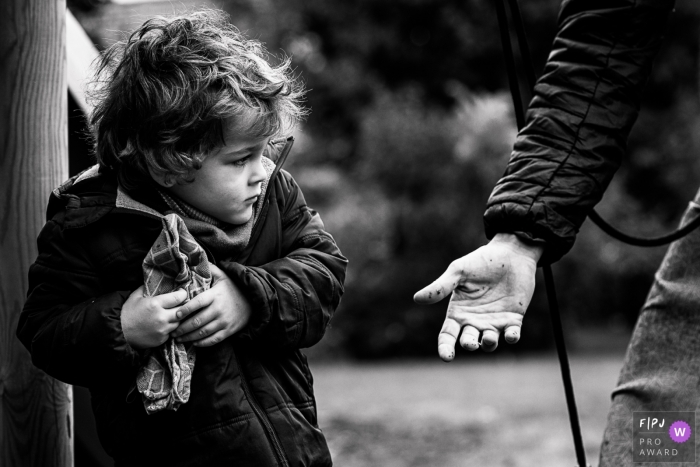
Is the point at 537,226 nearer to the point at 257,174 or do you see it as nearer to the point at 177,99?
the point at 257,174

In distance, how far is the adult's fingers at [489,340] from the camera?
1.78 meters

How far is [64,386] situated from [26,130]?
60 cm

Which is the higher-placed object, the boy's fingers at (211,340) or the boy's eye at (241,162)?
the boy's eye at (241,162)

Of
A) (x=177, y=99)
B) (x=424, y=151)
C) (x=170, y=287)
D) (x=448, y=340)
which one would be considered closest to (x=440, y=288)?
(x=448, y=340)

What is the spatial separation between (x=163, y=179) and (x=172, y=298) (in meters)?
0.24

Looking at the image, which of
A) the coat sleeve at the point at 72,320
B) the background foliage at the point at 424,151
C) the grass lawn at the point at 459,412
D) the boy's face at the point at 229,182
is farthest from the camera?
the background foliage at the point at 424,151

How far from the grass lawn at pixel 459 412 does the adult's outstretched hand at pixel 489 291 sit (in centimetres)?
384

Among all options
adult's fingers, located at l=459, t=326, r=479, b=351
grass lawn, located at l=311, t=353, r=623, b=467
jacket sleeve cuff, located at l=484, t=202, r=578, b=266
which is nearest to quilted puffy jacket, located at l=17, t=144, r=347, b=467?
adult's fingers, located at l=459, t=326, r=479, b=351

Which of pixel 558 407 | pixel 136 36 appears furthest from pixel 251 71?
pixel 558 407

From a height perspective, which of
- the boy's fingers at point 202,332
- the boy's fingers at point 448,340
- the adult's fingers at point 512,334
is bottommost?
the adult's fingers at point 512,334

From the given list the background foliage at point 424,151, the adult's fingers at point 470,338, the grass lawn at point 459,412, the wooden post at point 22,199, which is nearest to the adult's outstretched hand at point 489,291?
the adult's fingers at point 470,338

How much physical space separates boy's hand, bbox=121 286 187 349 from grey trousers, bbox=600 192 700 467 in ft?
3.63

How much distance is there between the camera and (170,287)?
1707 mm

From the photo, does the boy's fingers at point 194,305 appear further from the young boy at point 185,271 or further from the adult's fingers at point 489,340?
the adult's fingers at point 489,340
